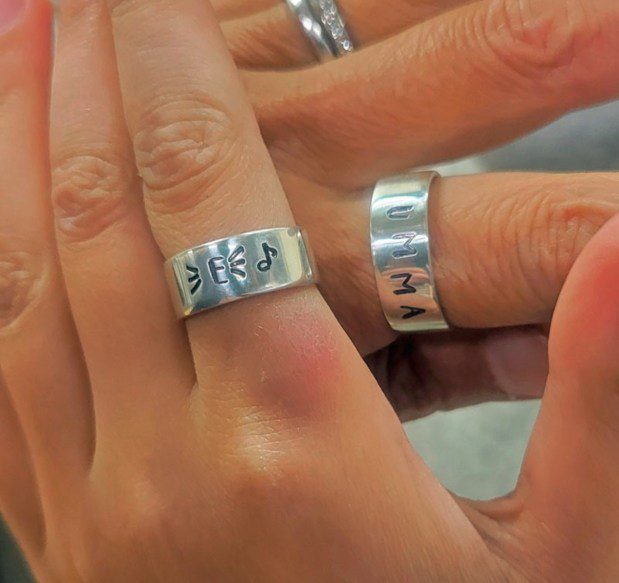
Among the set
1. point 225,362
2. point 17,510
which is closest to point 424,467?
point 225,362

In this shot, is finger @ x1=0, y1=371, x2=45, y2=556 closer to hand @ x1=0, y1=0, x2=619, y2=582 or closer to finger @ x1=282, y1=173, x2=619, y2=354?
hand @ x1=0, y1=0, x2=619, y2=582

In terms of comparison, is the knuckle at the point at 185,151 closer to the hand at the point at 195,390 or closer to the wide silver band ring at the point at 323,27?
the hand at the point at 195,390

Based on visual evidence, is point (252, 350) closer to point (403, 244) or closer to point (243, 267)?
point (243, 267)

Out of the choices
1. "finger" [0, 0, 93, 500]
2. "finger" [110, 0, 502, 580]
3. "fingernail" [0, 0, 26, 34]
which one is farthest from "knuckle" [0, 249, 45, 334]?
"fingernail" [0, 0, 26, 34]

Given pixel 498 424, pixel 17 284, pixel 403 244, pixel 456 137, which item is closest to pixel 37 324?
pixel 17 284

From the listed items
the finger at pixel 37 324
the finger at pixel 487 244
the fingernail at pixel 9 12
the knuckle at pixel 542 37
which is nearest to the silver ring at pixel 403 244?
the finger at pixel 487 244

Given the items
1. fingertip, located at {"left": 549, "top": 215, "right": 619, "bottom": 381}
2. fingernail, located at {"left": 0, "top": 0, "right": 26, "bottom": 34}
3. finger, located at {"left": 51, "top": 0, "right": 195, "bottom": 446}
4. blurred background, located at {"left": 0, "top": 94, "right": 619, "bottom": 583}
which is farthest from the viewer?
blurred background, located at {"left": 0, "top": 94, "right": 619, "bottom": 583}
